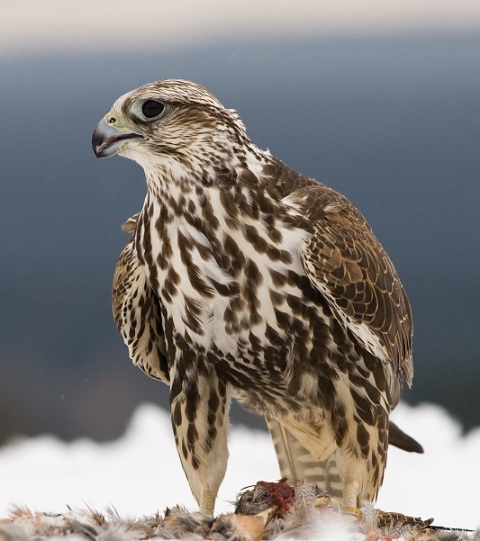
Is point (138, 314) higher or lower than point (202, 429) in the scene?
higher

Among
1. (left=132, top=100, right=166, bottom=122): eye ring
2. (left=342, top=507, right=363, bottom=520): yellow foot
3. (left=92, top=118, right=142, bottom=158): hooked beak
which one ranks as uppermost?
(left=132, top=100, right=166, bottom=122): eye ring

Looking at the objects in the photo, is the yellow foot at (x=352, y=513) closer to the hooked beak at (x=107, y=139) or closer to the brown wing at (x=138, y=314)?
the brown wing at (x=138, y=314)

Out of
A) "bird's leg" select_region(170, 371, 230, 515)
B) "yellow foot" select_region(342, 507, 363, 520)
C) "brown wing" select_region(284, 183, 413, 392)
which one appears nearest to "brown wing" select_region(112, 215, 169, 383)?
"bird's leg" select_region(170, 371, 230, 515)

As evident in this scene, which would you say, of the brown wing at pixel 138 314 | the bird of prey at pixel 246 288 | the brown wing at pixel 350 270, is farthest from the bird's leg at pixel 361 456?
the brown wing at pixel 138 314

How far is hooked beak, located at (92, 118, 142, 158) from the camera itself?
1906 millimetres

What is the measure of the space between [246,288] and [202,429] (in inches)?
16.9

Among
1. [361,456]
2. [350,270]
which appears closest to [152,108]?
[350,270]

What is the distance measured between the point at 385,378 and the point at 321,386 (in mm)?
180

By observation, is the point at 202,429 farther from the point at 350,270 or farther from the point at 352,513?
the point at 350,270

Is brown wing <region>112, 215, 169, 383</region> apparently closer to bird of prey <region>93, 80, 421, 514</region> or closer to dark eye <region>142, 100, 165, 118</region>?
bird of prey <region>93, 80, 421, 514</region>

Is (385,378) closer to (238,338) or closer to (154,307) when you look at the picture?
(238,338)

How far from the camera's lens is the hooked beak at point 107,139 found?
75.0 inches

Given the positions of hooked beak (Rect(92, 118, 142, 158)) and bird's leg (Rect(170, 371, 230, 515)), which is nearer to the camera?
hooked beak (Rect(92, 118, 142, 158))

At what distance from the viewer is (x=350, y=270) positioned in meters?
2.02
